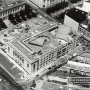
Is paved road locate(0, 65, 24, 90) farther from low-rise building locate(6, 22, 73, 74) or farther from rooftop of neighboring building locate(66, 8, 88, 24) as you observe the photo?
rooftop of neighboring building locate(66, 8, 88, 24)

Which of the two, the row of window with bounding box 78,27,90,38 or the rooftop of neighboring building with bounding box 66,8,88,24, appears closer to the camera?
the row of window with bounding box 78,27,90,38

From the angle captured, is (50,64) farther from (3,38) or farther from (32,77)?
(3,38)

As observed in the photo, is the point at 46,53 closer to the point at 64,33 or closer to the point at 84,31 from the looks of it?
the point at 64,33

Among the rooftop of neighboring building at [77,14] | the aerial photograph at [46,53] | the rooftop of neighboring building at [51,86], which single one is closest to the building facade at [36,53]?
the aerial photograph at [46,53]

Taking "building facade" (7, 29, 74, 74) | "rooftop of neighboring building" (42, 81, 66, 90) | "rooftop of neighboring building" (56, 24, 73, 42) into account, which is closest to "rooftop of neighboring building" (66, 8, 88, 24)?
"rooftop of neighboring building" (56, 24, 73, 42)

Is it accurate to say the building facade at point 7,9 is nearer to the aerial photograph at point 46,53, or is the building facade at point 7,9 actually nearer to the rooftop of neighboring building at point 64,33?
the aerial photograph at point 46,53

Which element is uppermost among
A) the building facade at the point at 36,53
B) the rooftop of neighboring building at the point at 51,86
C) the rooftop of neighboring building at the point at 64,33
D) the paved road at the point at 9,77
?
the rooftop of neighboring building at the point at 64,33

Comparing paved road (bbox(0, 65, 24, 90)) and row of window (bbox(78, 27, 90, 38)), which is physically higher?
row of window (bbox(78, 27, 90, 38))

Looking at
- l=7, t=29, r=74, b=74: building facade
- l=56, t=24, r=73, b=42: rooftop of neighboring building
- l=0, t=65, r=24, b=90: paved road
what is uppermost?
l=56, t=24, r=73, b=42: rooftop of neighboring building
